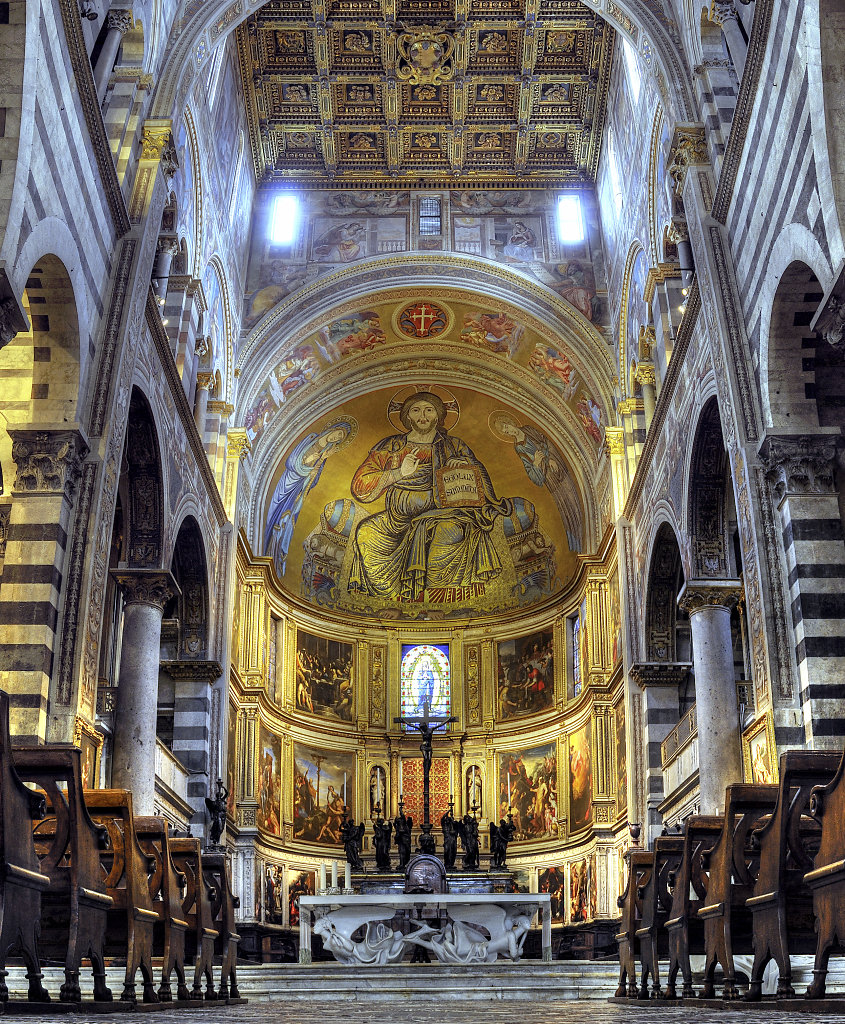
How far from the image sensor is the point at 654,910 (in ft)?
29.6

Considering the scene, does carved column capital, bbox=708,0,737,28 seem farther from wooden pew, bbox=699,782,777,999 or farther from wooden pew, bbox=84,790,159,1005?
wooden pew, bbox=84,790,159,1005

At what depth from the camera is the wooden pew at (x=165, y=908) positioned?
328 inches

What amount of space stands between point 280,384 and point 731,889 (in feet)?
71.1

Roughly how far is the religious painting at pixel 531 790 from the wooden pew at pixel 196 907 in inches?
755

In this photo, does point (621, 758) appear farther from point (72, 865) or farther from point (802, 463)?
point (72, 865)

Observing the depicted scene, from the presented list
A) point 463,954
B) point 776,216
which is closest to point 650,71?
point 776,216

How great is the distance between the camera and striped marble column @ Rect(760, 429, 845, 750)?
11875 mm

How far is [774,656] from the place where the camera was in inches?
495

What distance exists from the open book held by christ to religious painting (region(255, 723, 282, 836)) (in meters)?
8.24

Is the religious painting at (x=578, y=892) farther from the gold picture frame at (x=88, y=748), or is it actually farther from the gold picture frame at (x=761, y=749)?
A: the gold picture frame at (x=88, y=748)

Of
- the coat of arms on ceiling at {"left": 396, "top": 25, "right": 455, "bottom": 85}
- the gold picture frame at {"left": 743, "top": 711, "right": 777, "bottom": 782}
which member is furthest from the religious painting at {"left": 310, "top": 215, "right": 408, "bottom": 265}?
the gold picture frame at {"left": 743, "top": 711, "right": 777, "bottom": 782}

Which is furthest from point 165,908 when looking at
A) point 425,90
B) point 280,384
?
point 425,90

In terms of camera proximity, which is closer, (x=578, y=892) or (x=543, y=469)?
(x=578, y=892)

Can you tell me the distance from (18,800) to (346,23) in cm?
2240
